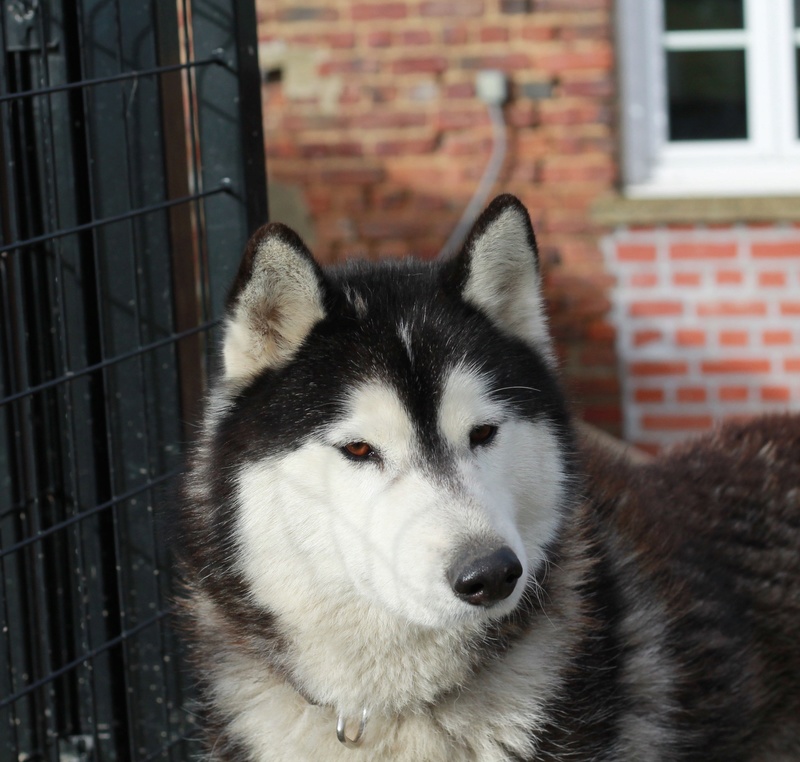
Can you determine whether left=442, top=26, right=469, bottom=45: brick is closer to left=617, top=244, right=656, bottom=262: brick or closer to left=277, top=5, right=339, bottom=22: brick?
left=277, top=5, right=339, bottom=22: brick

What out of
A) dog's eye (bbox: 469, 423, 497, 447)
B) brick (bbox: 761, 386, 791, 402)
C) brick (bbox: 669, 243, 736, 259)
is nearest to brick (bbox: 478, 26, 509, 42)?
brick (bbox: 669, 243, 736, 259)

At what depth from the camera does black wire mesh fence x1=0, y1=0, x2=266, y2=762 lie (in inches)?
112

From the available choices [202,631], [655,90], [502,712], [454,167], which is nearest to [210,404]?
[202,631]

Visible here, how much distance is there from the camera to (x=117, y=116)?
293 centimetres

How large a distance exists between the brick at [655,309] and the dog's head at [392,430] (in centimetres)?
326

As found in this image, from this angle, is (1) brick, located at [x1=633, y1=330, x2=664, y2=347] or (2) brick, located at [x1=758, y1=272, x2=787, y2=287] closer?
(2) brick, located at [x1=758, y1=272, x2=787, y2=287]

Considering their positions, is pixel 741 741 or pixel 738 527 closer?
pixel 741 741

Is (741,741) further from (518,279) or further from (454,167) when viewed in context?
(454,167)

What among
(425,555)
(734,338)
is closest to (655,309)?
(734,338)

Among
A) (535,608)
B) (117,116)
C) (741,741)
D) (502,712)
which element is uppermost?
(117,116)

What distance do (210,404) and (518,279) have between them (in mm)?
697

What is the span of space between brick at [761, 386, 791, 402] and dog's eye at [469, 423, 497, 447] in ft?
12.1

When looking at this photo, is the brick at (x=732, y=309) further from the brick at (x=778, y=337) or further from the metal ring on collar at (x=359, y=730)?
the metal ring on collar at (x=359, y=730)

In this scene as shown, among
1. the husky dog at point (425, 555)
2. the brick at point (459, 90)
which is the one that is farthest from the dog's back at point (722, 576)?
the brick at point (459, 90)
